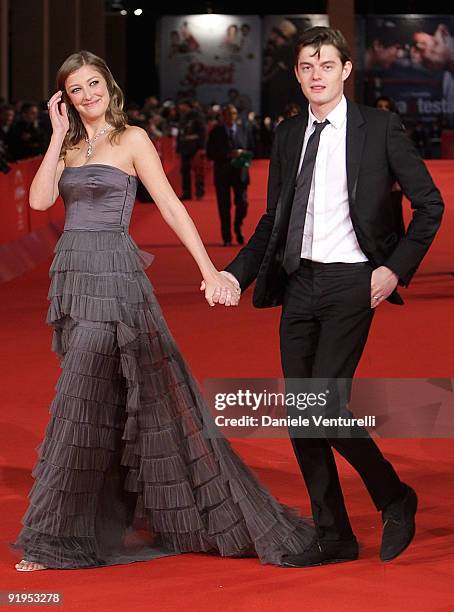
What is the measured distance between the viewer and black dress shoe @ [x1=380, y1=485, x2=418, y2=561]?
529cm

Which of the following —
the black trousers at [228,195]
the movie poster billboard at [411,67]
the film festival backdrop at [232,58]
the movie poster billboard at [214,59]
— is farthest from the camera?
the movie poster billboard at [214,59]

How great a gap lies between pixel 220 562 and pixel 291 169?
1.46m

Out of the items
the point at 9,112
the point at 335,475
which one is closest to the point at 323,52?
the point at 335,475

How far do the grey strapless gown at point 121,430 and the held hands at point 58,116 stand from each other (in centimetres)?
16

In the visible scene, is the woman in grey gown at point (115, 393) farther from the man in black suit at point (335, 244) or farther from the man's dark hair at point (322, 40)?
the man's dark hair at point (322, 40)

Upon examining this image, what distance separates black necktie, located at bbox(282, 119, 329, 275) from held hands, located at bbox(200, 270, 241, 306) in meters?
0.24

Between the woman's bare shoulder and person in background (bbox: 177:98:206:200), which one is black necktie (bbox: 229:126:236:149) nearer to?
person in background (bbox: 177:98:206:200)

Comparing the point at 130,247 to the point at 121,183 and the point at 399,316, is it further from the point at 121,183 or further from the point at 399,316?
the point at 399,316

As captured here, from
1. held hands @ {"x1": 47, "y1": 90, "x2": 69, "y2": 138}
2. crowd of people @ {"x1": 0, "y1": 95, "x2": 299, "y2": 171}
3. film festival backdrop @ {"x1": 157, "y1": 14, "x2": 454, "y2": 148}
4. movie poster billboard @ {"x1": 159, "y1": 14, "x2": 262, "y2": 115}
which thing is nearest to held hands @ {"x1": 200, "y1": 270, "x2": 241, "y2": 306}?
held hands @ {"x1": 47, "y1": 90, "x2": 69, "y2": 138}

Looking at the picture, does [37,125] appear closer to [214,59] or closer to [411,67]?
[411,67]

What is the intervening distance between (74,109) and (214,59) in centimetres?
4432

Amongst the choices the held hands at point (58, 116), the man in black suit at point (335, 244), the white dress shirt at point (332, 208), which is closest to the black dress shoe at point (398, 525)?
the man in black suit at point (335, 244)

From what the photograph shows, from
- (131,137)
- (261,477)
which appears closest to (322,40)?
(131,137)

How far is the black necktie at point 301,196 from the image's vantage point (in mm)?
5113
